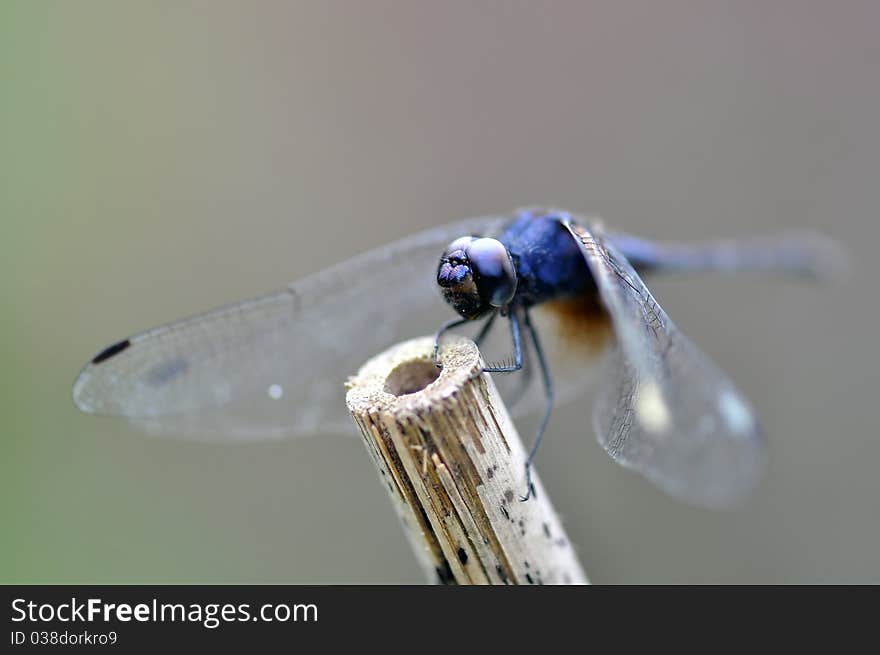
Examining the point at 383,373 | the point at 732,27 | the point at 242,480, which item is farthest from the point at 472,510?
the point at 732,27

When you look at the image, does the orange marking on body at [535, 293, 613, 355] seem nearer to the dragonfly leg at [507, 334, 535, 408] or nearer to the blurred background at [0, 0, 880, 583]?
the dragonfly leg at [507, 334, 535, 408]

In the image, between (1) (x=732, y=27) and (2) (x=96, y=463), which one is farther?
(1) (x=732, y=27)

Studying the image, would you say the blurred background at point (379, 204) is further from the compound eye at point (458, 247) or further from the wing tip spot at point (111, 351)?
the compound eye at point (458, 247)

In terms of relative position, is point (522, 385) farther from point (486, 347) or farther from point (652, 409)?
point (652, 409)

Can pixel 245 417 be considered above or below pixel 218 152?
below

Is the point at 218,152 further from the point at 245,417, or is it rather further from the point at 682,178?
the point at 682,178

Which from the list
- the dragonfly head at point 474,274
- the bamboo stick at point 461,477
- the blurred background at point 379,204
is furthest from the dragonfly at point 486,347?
the blurred background at point 379,204
